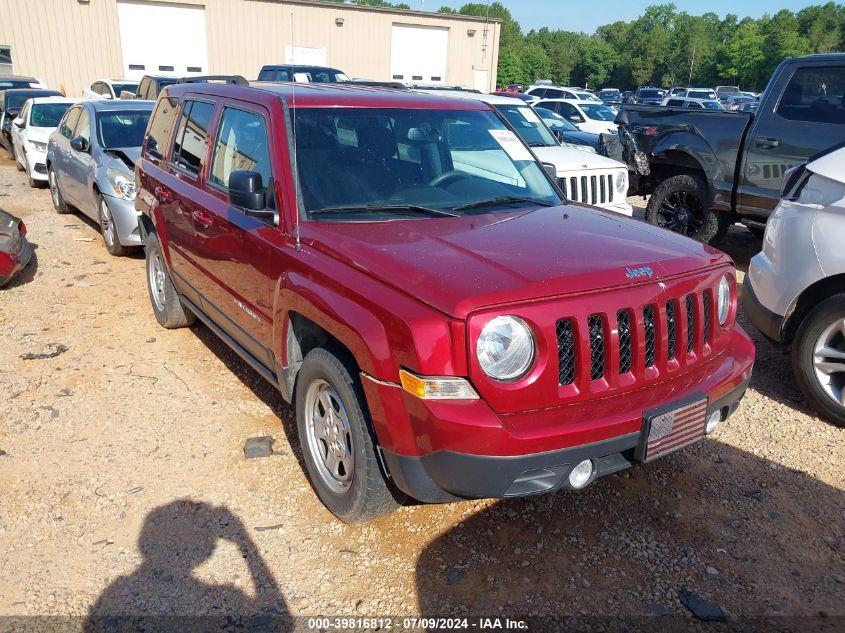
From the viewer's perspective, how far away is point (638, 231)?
3557 mm

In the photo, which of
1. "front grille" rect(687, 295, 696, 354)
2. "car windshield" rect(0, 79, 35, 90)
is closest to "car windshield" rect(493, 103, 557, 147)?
"front grille" rect(687, 295, 696, 354)

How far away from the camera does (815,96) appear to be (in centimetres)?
717

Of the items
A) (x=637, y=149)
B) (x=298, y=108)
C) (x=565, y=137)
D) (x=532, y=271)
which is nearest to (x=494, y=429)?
(x=532, y=271)

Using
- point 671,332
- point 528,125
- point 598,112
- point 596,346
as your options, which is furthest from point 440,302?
point 598,112

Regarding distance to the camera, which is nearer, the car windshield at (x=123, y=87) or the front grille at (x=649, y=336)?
the front grille at (x=649, y=336)

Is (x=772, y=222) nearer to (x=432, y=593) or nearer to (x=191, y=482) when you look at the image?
(x=432, y=593)

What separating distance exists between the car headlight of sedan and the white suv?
247 inches

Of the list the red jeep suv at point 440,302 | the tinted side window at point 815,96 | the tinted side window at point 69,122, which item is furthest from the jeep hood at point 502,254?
the tinted side window at point 69,122

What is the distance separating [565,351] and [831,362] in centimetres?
255

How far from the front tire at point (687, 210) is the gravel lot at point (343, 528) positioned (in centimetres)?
367

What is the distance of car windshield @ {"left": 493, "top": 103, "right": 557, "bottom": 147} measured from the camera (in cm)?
893

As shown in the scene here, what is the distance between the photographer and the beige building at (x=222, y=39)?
2736cm

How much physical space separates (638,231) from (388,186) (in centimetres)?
129

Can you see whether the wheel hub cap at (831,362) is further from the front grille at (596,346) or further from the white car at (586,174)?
the white car at (586,174)
